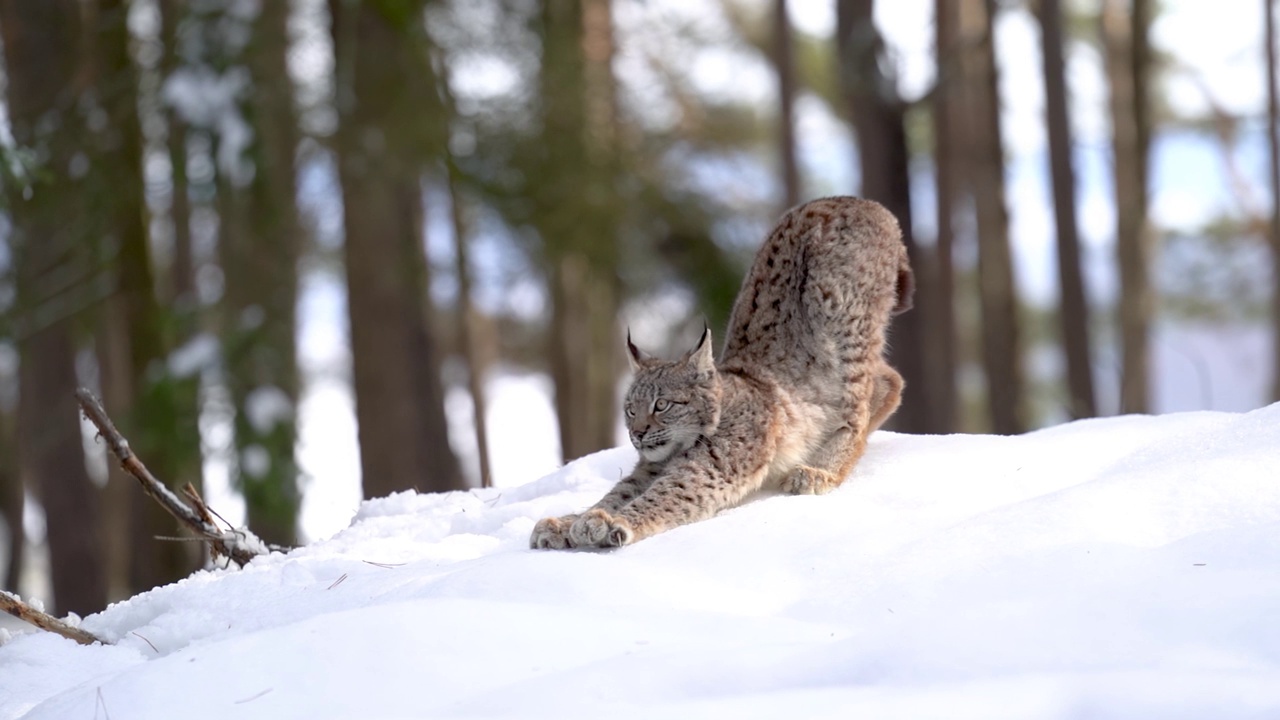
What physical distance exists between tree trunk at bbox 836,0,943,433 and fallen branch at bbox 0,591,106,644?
25.6 feet

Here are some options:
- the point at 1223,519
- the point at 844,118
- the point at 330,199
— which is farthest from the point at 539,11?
the point at 1223,519

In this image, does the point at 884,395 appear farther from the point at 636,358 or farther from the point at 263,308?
the point at 263,308

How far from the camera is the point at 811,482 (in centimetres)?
474

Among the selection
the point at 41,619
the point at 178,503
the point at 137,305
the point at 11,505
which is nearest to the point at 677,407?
the point at 178,503

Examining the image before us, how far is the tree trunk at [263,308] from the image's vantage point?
9.48 meters

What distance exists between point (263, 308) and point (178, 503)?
5.41 m

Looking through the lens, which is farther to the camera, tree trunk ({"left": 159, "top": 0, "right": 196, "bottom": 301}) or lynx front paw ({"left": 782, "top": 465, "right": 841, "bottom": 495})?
tree trunk ({"left": 159, "top": 0, "right": 196, "bottom": 301})

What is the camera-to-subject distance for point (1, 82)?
42.1 ft

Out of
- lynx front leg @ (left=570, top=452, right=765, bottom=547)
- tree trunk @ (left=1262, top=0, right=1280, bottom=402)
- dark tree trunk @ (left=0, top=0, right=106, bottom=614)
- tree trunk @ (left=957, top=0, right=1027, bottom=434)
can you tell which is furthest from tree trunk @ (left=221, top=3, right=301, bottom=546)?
tree trunk @ (left=1262, top=0, right=1280, bottom=402)

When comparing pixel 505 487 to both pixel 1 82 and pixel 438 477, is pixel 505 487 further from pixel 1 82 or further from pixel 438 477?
pixel 1 82

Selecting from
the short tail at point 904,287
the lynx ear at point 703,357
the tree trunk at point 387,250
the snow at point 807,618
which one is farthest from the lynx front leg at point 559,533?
the tree trunk at point 387,250

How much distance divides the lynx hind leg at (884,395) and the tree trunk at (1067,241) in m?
6.20

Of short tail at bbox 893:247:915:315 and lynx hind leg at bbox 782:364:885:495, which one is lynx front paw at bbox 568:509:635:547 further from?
short tail at bbox 893:247:915:315

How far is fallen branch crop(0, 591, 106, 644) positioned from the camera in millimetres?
3828
